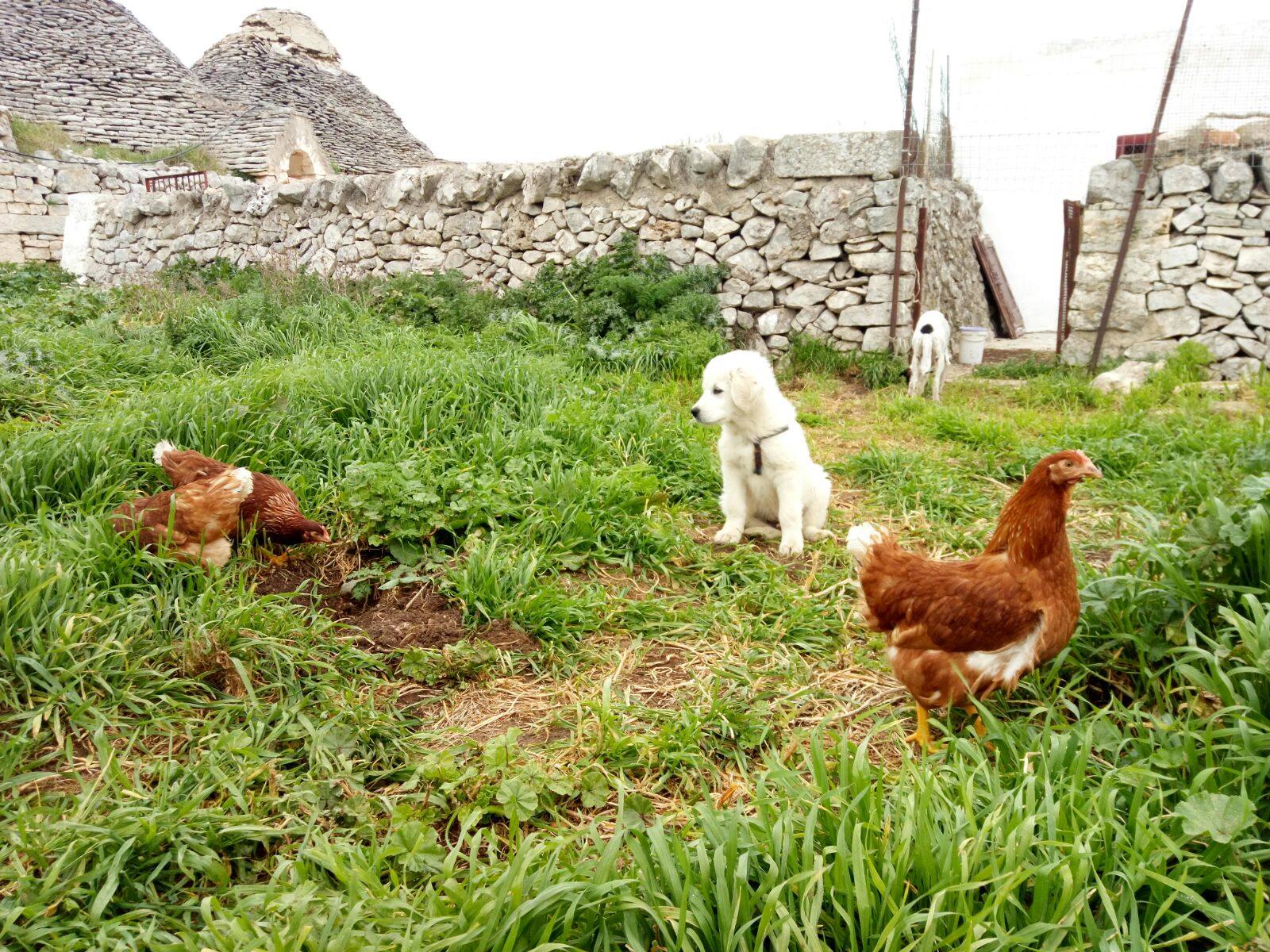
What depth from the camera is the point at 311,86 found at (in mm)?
25516

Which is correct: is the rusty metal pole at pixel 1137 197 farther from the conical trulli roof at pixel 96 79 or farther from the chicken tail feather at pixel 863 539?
the conical trulli roof at pixel 96 79

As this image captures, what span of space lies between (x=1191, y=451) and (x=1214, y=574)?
9.36 feet

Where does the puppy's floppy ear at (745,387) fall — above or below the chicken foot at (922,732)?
above

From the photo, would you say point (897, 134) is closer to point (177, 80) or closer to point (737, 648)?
point (737, 648)

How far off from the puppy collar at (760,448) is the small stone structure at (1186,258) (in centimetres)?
595

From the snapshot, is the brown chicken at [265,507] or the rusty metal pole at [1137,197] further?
the rusty metal pole at [1137,197]

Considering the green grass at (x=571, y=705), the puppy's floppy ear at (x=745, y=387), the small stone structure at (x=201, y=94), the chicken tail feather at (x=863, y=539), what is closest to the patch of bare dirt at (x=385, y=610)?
the green grass at (x=571, y=705)

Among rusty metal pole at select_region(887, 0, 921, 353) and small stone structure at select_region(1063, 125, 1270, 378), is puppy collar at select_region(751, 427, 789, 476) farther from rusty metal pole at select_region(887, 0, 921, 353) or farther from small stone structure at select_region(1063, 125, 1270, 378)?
small stone structure at select_region(1063, 125, 1270, 378)

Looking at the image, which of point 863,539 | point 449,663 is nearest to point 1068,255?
point 863,539

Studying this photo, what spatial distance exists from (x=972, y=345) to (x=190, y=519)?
8.42 m

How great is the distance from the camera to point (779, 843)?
176 centimetres

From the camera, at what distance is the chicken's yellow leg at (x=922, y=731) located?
249 cm

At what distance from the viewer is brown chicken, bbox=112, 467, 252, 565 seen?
10.5ft

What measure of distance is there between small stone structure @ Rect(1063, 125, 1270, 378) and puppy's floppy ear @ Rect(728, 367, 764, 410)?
610 centimetres
